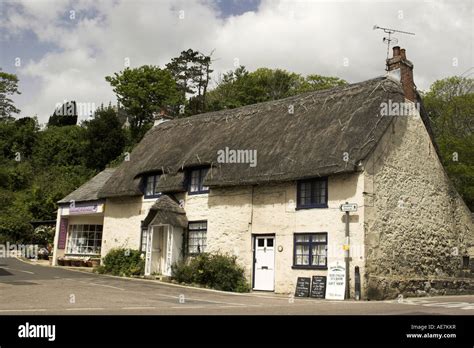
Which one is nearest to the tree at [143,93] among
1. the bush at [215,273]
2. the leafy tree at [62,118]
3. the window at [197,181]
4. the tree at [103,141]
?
the tree at [103,141]

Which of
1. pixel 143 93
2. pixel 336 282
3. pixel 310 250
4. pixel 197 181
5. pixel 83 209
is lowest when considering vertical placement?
pixel 336 282

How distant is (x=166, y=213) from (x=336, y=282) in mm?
7797

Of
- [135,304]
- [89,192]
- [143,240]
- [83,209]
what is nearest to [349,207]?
[135,304]

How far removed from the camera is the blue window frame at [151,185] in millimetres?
23375

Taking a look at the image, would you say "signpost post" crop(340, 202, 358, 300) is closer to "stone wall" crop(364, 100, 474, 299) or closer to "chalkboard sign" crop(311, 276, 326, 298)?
"stone wall" crop(364, 100, 474, 299)

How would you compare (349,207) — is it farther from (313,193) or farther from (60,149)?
(60,149)

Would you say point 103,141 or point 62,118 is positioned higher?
point 62,118

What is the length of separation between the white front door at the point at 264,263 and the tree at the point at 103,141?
2977 centimetres

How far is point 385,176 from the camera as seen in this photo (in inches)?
700

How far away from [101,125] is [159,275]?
1076 inches

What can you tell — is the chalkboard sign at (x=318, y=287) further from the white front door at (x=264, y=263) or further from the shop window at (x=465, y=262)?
the shop window at (x=465, y=262)

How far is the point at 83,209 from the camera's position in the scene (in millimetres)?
27000

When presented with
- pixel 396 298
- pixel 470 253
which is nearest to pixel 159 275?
pixel 396 298
